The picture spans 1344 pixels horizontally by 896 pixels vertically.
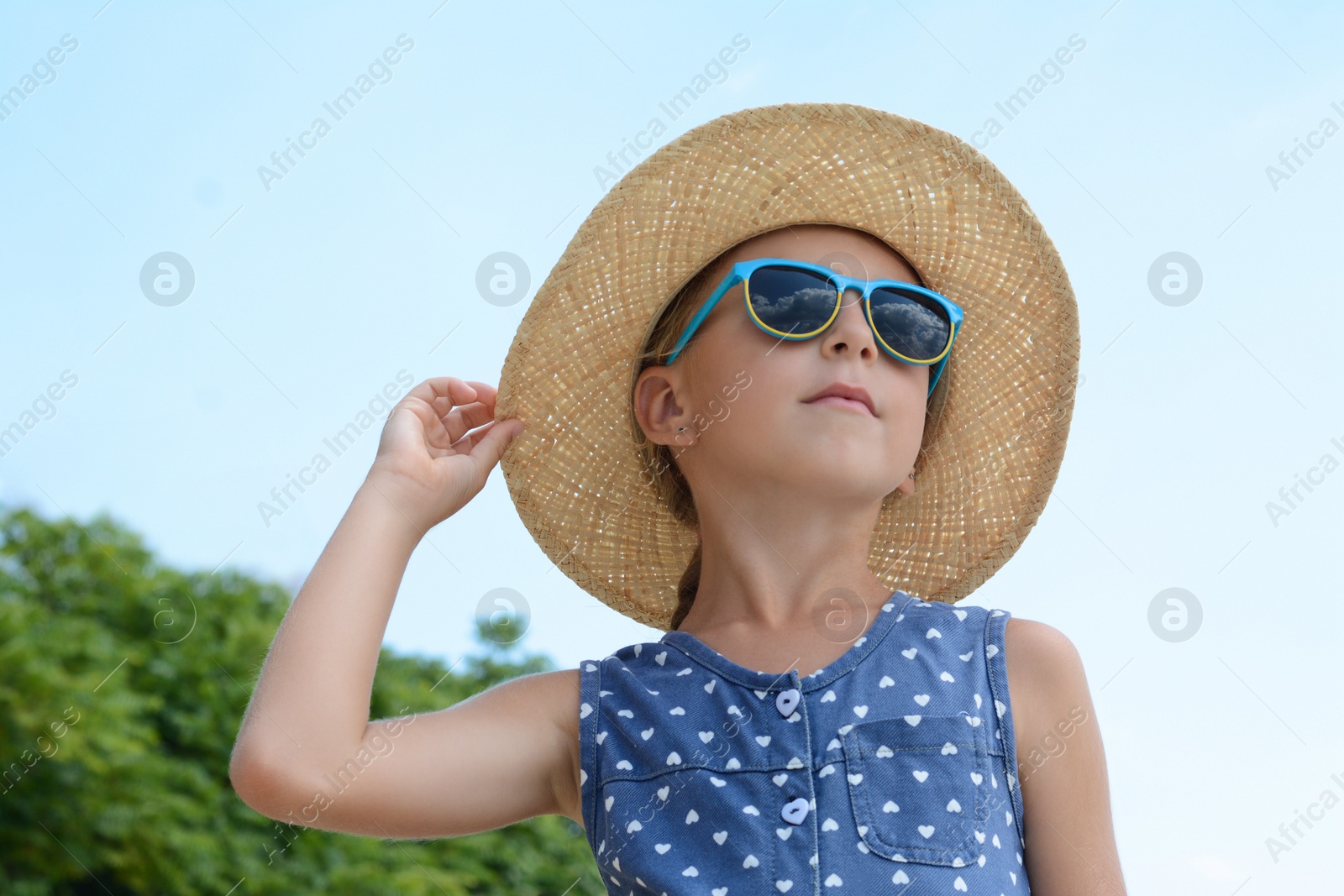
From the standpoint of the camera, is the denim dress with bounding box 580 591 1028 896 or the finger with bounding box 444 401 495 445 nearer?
the denim dress with bounding box 580 591 1028 896

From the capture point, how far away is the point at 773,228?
8.29 feet

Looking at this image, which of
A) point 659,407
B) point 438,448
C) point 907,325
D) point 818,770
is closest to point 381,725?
point 438,448

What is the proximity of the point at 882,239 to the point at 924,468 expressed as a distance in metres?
0.56

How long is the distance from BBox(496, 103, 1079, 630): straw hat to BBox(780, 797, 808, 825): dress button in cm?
98

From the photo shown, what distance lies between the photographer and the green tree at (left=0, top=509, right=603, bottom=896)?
5.49 meters

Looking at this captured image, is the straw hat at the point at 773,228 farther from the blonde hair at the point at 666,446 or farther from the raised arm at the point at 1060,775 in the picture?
the raised arm at the point at 1060,775

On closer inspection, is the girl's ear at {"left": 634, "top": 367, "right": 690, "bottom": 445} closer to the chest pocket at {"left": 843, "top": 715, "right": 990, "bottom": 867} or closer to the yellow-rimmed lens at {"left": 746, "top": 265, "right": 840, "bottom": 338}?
the yellow-rimmed lens at {"left": 746, "top": 265, "right": 840, "bottom": 338}

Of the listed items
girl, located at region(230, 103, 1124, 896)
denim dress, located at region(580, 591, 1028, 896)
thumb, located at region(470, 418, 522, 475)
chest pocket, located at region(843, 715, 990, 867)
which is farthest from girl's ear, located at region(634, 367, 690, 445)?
chest pocket, located at region(843, 715, 990, 867)

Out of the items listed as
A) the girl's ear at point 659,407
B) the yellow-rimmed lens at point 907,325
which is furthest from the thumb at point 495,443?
the yellow-rimmed lens at point 907,325

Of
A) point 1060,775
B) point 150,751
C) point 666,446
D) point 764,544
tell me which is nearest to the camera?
point 1060,775

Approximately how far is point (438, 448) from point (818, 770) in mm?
1056

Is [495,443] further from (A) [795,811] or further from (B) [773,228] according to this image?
(A) [795,811]

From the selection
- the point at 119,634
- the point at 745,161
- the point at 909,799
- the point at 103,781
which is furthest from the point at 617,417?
the point at 119,634

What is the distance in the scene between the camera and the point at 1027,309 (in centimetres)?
259
